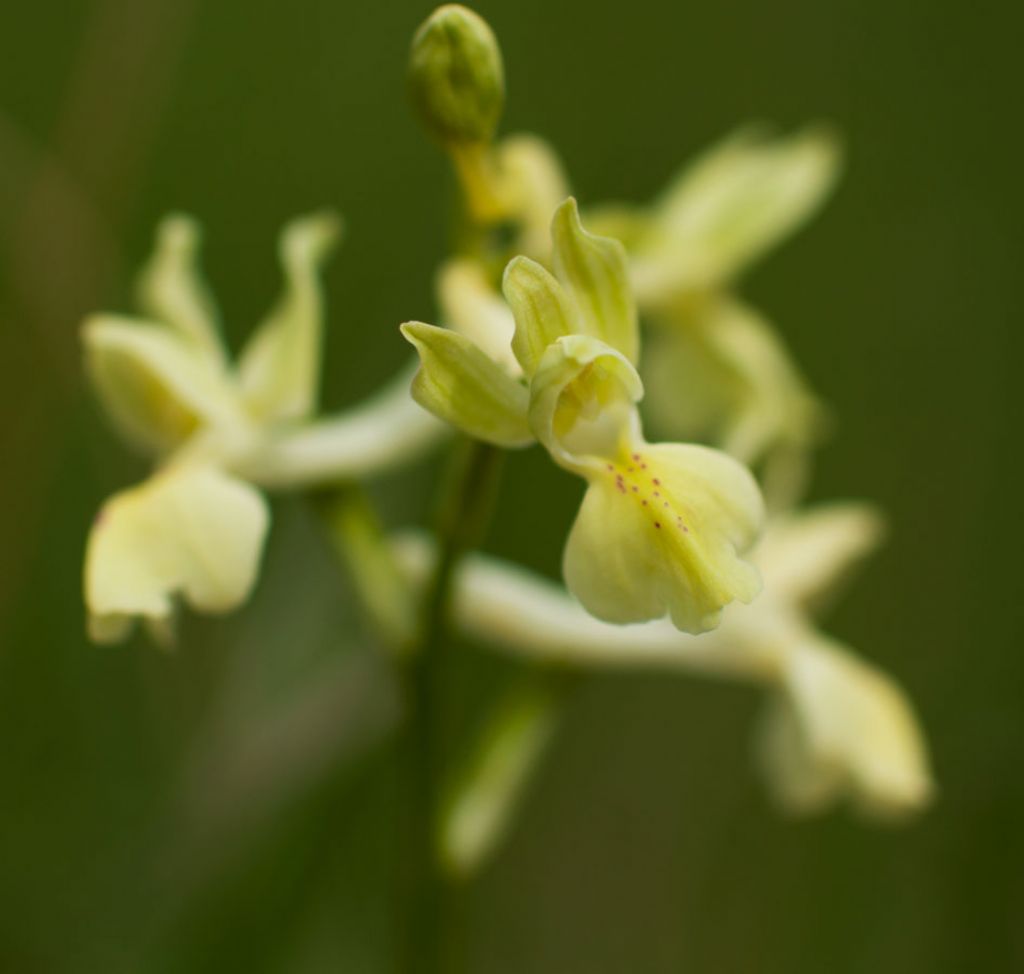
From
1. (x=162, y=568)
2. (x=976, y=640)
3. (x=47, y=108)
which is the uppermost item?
(x=47, y=108)

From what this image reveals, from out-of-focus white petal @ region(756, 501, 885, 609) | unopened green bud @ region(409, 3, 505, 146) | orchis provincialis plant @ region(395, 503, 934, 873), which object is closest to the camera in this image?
unopened green bud @ region(409, 3, 505, 146)

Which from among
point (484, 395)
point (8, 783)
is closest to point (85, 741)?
point (8, 783)

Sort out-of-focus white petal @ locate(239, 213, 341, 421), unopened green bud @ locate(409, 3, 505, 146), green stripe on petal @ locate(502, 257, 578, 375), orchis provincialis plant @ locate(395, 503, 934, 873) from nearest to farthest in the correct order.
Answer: green stripe on petal @ locate(502, 257, 578, 375) < unopened green bud @ locate(409, 3, 505, 146) < out-of-focus white petal @ locate(239, 213, 341, 421) < orchis provincialis plant @ locate(395, 503, 934, 873)

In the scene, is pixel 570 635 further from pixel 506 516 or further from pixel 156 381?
pixel 506 516

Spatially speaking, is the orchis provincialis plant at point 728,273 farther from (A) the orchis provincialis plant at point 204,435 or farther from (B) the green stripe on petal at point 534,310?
(B) the green stripe on petal at point 534,310

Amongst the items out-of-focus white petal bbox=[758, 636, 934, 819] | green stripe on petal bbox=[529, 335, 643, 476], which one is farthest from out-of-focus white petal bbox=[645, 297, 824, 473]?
green stripe on petal bbox=[529, 335, 643, 476]

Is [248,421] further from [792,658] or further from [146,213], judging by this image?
[146,213]

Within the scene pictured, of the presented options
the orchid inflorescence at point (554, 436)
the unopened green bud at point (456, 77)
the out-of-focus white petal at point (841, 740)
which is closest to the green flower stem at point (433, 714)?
the orchid inflorescence at point (554, 436)

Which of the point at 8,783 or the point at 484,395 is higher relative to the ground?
the point at 484,395

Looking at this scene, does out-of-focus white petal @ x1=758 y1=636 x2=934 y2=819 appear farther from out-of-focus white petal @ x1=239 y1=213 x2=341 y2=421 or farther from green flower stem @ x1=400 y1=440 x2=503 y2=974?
out-of-focus white petal @ x1=239 y1=213 x2=341 y2=421
